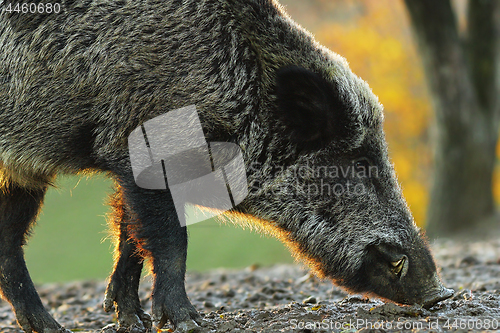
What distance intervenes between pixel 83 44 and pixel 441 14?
699cm

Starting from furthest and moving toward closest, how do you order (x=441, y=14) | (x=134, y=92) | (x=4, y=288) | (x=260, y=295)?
(x=441, y=14)
(x=260, y=295)
(x=4, y=288)
(x=134, y=92)

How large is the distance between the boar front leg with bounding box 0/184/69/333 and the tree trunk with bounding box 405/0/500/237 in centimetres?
696

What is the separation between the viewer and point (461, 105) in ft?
30.3

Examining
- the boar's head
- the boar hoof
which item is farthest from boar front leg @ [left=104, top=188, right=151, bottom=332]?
the boar's head

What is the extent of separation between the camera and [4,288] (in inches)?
166

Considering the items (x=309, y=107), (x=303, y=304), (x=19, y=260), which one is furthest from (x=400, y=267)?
(x=19, y=260)

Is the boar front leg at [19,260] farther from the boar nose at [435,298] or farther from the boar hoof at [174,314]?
the boar nose at [435,298]

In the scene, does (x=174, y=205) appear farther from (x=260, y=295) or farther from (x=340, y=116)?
(x=260, y=295)

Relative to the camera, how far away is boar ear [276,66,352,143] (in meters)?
3.71

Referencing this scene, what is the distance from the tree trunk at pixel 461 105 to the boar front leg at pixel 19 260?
274 inches

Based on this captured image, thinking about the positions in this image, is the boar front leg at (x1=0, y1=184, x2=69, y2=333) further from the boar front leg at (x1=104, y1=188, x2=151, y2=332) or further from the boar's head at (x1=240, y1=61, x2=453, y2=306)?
the boar's head at (x1=240, y1=61, x2=453, y2=306)

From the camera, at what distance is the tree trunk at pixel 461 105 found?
9.02m

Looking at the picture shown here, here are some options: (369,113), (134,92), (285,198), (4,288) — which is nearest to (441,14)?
(369,113)

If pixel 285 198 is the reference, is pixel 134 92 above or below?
above
